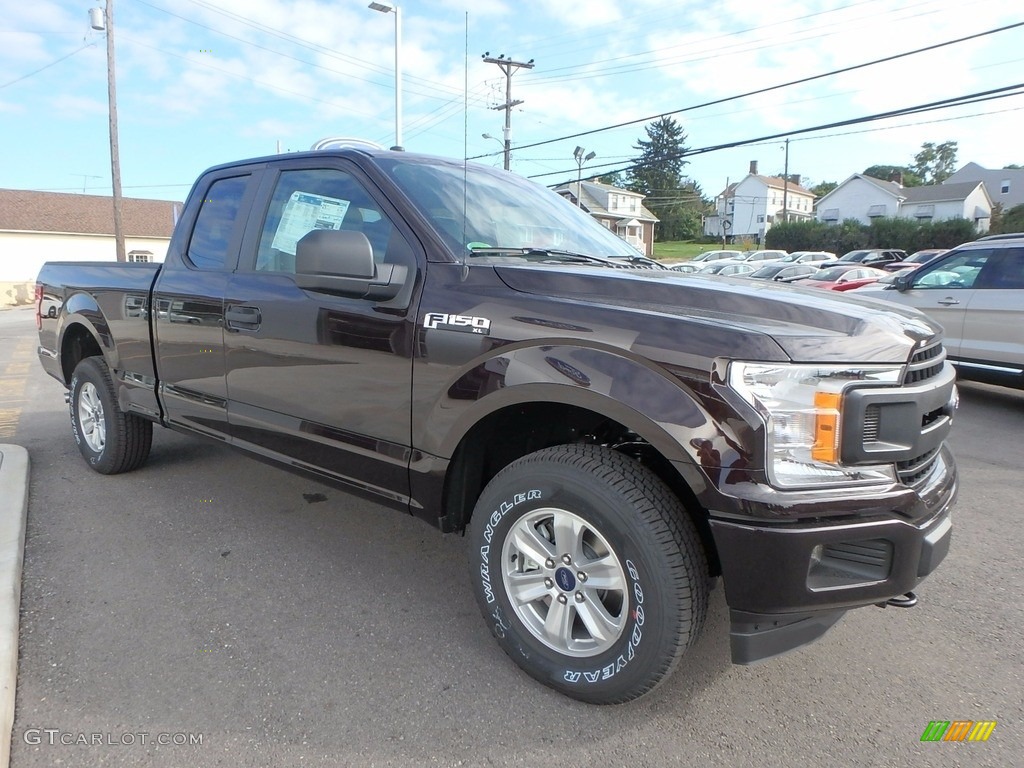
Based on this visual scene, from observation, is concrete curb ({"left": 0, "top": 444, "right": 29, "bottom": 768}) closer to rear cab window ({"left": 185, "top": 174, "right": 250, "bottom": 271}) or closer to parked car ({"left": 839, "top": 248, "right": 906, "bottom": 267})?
rear cab window ({"left": 185, "top": 174, "right": 250, "bottom": 271})

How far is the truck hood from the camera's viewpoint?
2094 millimetres

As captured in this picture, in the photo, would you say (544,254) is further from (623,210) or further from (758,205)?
(758,205)

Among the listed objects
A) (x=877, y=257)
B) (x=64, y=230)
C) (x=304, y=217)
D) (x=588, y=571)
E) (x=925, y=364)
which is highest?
(x=64, y=230)

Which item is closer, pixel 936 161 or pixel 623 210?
pixel 623 210

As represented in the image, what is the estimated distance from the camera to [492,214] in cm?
321

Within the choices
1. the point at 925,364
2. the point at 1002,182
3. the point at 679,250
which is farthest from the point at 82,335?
the point at 1002,182

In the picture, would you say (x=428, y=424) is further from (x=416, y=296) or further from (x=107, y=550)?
(x=107, y=550)

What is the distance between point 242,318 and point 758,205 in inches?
3517

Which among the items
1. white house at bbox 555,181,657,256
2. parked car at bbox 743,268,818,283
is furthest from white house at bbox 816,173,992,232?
parked car at bbox 743,268,818,283

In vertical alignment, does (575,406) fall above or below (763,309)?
below

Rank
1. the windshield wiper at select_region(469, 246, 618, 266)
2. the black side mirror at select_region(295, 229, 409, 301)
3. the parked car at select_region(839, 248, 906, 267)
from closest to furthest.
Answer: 1. the black side mirror at select_region(295, 229, 409, 301)
2. the windshield wiper at select_region(469, 246, 618, 266)
3. the parked car at select_region(839, 248, 906, 267)

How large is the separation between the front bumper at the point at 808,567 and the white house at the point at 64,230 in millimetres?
41170

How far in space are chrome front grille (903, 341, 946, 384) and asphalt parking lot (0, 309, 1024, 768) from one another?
45.1 inches

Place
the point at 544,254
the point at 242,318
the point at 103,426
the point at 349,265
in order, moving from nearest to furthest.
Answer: the point at 349,265 → the point at 544,254 → the point at 242,318 → the point at 103,426
